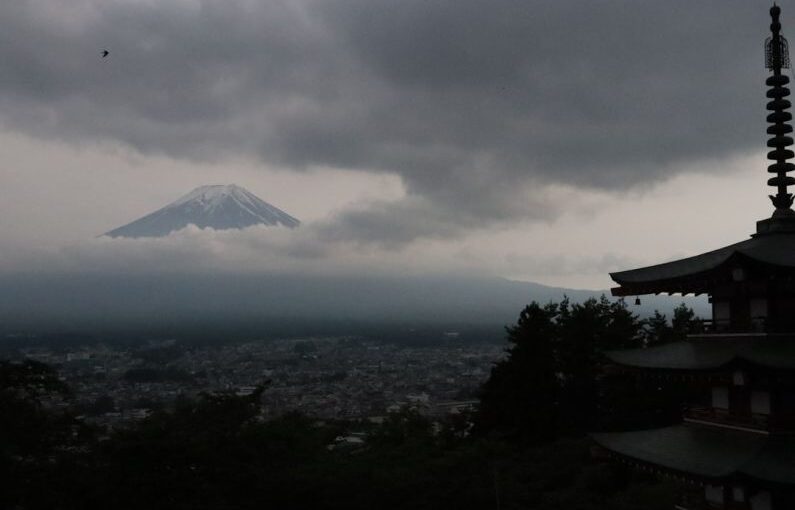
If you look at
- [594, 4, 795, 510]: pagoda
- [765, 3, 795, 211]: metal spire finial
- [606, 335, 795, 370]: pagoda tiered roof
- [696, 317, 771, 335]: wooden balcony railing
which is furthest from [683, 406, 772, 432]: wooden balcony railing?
[765, 3, 795, 211]: metal spire finial

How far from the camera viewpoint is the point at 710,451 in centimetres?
1047

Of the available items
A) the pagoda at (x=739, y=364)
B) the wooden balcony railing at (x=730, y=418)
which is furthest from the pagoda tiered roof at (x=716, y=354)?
the wooden balcony railing at (x=730, y=418)

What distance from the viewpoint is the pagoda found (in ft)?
32.2

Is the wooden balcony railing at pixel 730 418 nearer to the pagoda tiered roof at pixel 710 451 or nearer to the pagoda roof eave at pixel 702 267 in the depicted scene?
the pagoda tiered roof at pixel 710 451

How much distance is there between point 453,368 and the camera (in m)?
71.9

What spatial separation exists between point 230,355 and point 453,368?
24.6 meters

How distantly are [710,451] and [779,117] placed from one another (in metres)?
5.75

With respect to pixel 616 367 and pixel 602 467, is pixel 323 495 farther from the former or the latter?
pixel 602 467

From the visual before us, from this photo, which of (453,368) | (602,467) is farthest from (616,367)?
(453,368)

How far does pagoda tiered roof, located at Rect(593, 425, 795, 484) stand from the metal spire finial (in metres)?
4.05

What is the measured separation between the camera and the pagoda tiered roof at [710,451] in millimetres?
9367

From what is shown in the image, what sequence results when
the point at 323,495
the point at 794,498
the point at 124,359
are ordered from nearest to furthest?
the point at 794,498
the point at 323,495
the point at 124,359

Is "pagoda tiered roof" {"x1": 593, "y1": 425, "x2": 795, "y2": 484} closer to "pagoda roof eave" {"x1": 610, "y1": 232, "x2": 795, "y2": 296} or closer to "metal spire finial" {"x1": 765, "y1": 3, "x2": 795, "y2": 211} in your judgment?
"pagoda roof eave" {"x1": 610, "y1": 232, "x2": 795, "y2": 296}

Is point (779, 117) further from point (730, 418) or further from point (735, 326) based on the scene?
point (730, 418)
